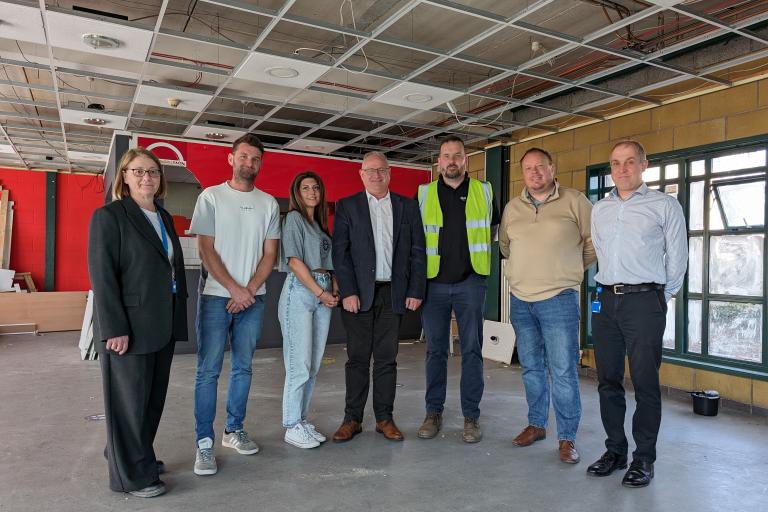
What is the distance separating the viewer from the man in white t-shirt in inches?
111

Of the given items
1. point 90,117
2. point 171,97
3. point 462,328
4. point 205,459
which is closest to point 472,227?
point 462,328

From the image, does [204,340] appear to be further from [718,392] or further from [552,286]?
[718,392]

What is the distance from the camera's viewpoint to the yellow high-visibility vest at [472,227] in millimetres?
3250

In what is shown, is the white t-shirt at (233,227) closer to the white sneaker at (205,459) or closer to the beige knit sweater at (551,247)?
the white sneaker at (205,459)

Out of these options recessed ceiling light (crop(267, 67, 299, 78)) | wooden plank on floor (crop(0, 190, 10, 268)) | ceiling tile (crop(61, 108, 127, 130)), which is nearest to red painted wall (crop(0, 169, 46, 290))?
wooden plank on floor (crop(0, 190, 10, 268))

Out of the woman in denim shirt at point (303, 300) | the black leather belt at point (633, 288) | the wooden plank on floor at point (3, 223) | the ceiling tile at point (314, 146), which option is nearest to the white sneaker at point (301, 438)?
the woman in denim shirt at point (303, 300)

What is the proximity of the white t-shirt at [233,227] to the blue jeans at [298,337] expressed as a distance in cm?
23

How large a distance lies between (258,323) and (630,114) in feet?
14.7

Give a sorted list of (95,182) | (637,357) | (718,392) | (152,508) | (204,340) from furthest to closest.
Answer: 1. (95,182)
2. (718,392)
3. (204,340)
4. (637,357)
5. (152,508)

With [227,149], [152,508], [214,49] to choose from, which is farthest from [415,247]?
[227,149]

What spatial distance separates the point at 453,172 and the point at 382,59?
2.57 m

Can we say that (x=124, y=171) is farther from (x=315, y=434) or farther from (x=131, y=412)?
(x=315, y=434)

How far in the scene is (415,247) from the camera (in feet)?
10.6

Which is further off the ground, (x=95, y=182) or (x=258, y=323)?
(x=95, y=182)
